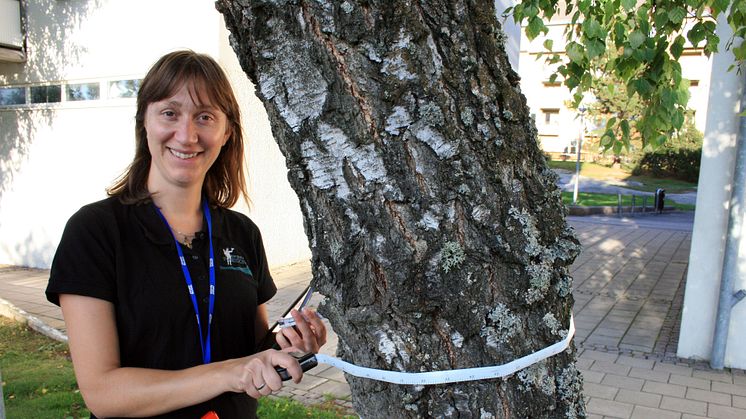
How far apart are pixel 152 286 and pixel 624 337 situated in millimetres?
6030

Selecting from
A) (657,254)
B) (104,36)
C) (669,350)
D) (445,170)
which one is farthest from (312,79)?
(657,254)

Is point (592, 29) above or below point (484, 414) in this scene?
above

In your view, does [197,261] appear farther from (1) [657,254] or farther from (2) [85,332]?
(1) [657,254]

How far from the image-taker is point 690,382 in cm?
519

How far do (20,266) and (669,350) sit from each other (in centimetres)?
987

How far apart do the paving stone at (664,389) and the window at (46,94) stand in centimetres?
917

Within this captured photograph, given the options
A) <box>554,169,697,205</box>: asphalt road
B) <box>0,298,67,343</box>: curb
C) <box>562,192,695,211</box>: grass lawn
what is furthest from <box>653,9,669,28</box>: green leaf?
<box>554,169,697,205</box>: asphalt road

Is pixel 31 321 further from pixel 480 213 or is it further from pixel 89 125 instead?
pixel 480 213

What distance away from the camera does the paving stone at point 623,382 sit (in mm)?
5054

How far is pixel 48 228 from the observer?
31.7 ft

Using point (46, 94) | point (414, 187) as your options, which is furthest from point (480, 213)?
point (46, 94)

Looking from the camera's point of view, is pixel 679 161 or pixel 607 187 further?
pixel 679 161

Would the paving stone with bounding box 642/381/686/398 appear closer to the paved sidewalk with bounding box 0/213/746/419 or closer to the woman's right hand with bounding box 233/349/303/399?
the paved sidewalk with bounding box 0/213/746/419

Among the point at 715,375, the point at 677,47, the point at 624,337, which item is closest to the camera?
the point at 677,47
